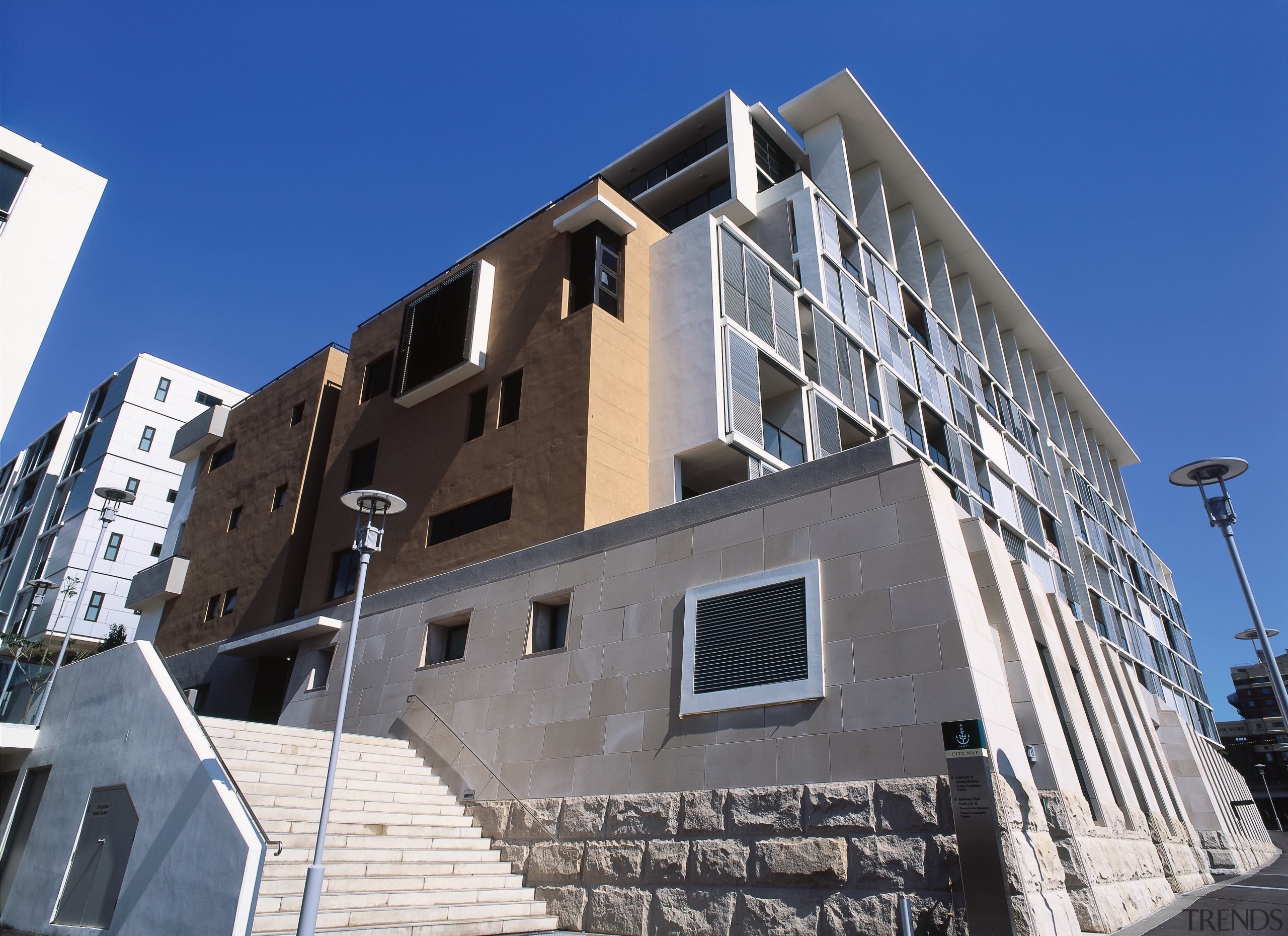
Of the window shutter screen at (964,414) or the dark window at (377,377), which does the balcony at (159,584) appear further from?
the window shutter screen at (964,414)

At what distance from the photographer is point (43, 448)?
58156mm

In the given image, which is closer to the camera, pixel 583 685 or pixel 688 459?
pixel 583 685

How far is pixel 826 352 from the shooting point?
78.5ft

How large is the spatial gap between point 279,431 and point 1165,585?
58944mm

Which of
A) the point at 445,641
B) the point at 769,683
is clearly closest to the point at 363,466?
the point at 445,641

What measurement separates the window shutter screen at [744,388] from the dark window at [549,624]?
237 inches

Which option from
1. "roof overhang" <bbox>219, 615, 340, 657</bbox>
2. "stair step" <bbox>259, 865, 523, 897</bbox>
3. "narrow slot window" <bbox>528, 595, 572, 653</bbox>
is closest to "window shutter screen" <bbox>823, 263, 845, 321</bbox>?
"narrow slot window" <bbox>528, 595, 572, 653</bbox>

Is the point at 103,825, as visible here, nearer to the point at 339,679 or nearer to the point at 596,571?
Answer: the point at 339,679

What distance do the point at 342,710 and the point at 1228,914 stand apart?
1256 centimetres

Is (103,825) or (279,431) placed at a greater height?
(279,431)

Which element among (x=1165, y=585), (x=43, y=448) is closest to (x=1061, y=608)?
(x=1165, y=585)

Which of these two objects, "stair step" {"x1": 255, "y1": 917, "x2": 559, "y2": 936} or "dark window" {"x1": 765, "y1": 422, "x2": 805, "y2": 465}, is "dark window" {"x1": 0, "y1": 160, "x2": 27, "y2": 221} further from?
"dark window" {"x1": 765, "y1": 422, "x2": 805, "y2": 465}

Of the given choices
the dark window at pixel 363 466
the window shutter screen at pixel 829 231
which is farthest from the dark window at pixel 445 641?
the window shutter screen at pixel 829 231

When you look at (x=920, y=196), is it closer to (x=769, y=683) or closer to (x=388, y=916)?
(x=769, y=683)
